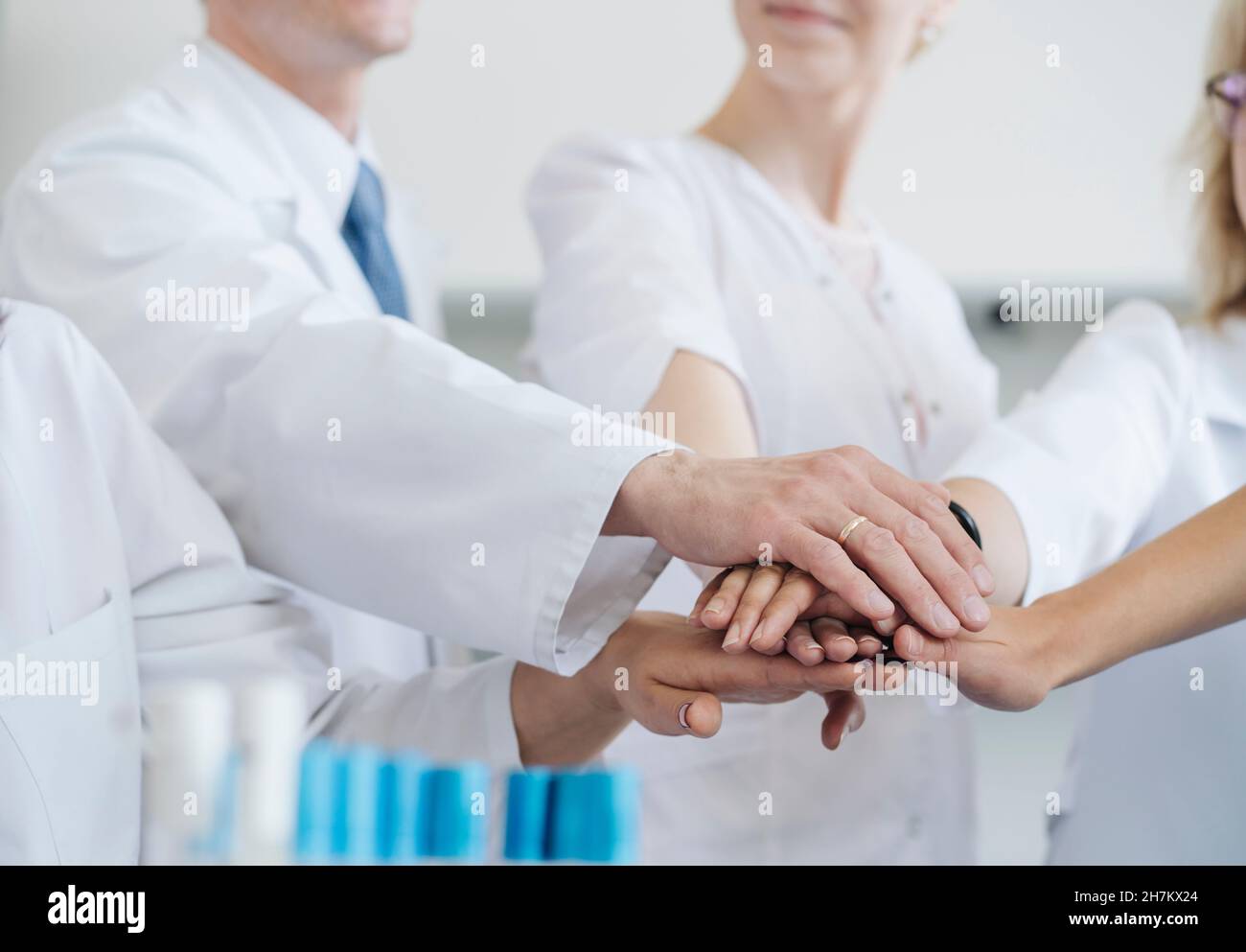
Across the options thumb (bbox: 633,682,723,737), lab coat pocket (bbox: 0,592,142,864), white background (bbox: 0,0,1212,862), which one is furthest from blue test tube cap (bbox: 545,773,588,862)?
white background (bbox: 0,0,1212,862)

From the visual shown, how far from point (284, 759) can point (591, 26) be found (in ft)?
4.83

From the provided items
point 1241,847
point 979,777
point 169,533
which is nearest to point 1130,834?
point 1241,847

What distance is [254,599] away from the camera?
775mm

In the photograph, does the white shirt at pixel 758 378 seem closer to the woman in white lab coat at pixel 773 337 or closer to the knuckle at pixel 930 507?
the woman in white lab coat at pixel 773 337

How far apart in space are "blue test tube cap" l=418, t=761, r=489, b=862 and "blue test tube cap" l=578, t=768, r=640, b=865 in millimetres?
68

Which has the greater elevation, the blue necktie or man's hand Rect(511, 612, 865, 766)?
the blue necktie

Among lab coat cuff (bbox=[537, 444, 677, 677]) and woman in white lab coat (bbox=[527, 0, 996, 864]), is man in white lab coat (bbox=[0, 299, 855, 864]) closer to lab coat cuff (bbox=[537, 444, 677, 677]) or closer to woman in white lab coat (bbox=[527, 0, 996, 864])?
lab coat cuff (bbox=[537, 444, 677, 677])

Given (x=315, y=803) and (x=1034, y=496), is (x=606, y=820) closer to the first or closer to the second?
(x=315, y=803)

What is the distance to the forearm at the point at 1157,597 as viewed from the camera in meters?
0.72

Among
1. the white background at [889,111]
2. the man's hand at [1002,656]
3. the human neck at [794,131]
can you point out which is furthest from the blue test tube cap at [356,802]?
the white background at [889,111]

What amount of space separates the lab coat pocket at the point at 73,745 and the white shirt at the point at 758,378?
0.36 meters

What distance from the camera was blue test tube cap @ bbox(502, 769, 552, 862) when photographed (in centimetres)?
79
